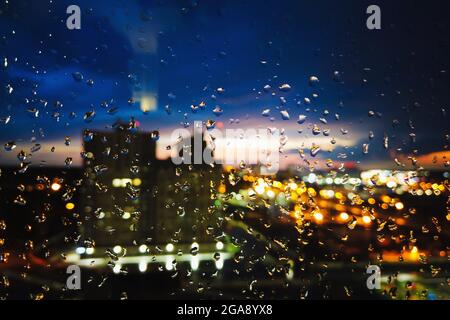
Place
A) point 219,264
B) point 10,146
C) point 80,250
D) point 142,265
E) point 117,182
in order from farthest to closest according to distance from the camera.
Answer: point 142,265, point 117,182, point 219,264, point 80,250, point 10,146

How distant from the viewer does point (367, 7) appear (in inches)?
93.8

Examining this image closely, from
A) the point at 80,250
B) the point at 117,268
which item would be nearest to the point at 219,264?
the point at 117,268

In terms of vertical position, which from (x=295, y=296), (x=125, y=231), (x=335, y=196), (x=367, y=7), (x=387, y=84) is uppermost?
(x=367, y=7)

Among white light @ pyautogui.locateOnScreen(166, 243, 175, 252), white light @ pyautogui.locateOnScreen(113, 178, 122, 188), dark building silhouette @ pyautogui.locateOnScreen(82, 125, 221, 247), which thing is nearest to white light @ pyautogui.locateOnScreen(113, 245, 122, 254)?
dark building silhouette @ pyautogui.locateOnScreen(82, 125, 221, 247)

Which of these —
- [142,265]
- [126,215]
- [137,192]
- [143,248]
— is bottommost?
[142,265]

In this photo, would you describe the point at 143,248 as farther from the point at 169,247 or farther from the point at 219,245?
the point at 219,245

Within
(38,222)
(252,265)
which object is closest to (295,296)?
(252,265)

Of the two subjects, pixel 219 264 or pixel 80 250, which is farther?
pixel 219 264

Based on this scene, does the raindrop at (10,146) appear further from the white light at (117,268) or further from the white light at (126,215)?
the white light at (117,268)

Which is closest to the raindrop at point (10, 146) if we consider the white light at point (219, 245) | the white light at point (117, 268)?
the white light at point (117, 268)

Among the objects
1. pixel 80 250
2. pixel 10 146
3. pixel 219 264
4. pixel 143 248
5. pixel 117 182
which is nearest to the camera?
pixel 10 146

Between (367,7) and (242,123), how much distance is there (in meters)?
1.12

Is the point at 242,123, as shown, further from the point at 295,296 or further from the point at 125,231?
the point at 295,296

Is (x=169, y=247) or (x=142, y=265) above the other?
(x=169, y=247)
